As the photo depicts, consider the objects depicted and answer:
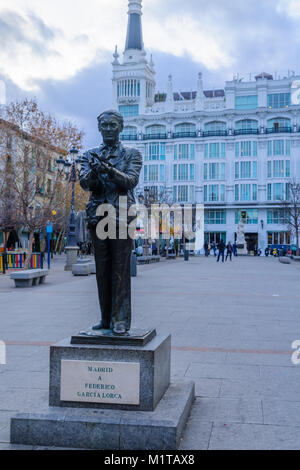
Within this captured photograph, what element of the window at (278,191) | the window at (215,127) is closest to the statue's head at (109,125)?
the window at (278,191)

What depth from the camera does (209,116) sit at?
71688 millimetres

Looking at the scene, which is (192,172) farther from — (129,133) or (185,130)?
(129,133)

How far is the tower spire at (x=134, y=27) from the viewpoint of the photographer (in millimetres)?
80375

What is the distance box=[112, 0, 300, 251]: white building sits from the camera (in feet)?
225

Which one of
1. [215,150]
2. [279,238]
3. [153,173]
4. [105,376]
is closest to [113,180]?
[105,376]

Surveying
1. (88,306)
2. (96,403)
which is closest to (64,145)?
(88,306)

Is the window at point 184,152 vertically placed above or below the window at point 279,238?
above

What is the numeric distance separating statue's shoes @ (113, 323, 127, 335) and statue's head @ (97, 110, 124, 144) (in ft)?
5.32

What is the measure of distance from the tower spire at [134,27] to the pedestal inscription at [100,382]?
81.1m

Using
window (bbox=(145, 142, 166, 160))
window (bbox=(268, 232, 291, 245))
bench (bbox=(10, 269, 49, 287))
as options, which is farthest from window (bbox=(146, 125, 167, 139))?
bench (bbox=(10, 269, 49, 287))

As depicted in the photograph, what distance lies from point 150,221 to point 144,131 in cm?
3303

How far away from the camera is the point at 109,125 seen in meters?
4.50

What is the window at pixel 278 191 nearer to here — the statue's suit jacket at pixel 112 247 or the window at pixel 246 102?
the window at pixel 246 102
